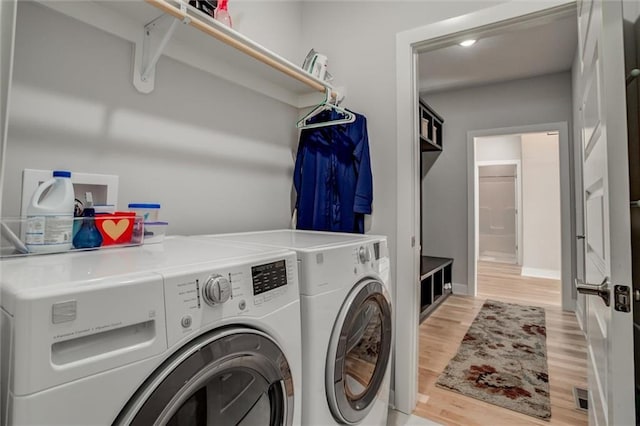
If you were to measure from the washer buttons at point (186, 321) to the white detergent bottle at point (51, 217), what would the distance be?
53 centimetres

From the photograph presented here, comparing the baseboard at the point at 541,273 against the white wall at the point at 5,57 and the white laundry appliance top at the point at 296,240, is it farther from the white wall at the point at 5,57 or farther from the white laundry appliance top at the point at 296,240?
the white wall at the point at 5,57

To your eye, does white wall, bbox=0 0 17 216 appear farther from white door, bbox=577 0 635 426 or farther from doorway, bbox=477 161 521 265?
doorway, bbox=477 161 521 265

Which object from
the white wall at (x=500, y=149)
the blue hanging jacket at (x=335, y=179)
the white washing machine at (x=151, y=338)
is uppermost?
the white wall at (x=500, y=149)

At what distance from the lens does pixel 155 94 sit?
1.30 metres

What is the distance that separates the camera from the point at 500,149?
5.74m

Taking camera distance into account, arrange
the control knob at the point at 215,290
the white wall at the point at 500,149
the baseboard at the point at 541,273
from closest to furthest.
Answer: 1. the control knob at the point at 215,290
2. the baseboard at the point at 541,273
3. the white wall at the point at 500,149

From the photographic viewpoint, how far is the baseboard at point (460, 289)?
13.3 ft

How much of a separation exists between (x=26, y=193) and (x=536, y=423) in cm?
244

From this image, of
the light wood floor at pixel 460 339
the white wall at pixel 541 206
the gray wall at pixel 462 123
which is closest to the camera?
the light wood floor at pixel 460 339

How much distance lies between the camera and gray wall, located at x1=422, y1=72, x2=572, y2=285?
364 centimetres

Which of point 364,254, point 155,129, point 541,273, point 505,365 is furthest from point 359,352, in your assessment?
point 541,273

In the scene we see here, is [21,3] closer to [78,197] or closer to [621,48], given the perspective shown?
[78,197]

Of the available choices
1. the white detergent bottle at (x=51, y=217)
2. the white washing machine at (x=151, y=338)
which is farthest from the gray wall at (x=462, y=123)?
the white detergent bottle at (x=51, y=217)

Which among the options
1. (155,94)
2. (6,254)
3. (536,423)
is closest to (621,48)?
(155,94)
